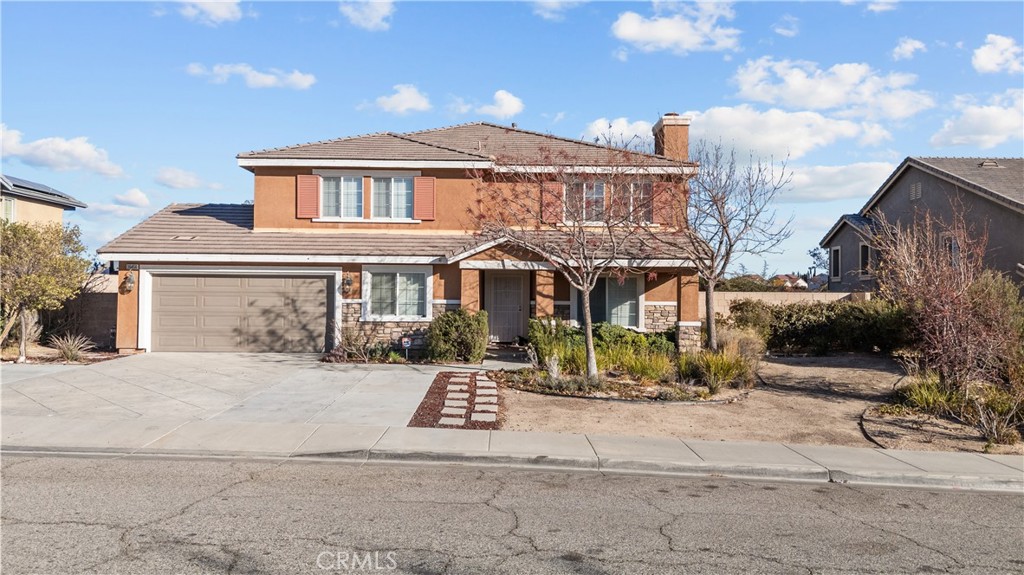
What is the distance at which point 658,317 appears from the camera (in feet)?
58.9

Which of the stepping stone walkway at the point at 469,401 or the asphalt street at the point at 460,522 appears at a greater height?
the stepping stone walkway at the point at 469,401

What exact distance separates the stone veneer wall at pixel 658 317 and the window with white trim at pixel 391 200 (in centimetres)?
720

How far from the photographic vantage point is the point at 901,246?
43.5ft

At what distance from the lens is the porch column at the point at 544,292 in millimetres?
17500

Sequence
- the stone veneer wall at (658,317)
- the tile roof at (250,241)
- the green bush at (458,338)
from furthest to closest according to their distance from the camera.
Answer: the stone veneer wall at (658,317) → the tile roof at (250,241) → the green bush at (458,338)

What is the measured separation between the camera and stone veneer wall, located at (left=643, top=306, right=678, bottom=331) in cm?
1789

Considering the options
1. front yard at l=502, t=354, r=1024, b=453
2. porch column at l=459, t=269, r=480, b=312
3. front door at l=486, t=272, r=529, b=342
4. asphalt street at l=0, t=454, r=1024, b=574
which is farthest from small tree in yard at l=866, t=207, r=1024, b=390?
front door at l=486, t=272, r=529, b=342

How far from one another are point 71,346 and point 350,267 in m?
6.80

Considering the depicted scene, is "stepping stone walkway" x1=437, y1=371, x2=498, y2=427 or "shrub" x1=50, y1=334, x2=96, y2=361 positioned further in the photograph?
"shrub" x1=50, y1=334, x2=96, y2=361

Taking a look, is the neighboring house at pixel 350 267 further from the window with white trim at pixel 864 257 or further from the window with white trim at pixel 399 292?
the window with white trim at pixel 864 257

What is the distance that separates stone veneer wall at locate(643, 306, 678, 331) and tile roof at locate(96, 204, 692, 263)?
1692mm

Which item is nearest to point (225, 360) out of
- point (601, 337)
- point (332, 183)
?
point (332, 183)

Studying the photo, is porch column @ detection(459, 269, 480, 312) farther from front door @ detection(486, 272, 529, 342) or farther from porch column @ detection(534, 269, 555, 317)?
front door @ detection(486, 272, 529, 342)

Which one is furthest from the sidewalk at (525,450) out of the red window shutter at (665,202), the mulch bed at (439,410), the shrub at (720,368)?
the red window shutter at (665,202)
